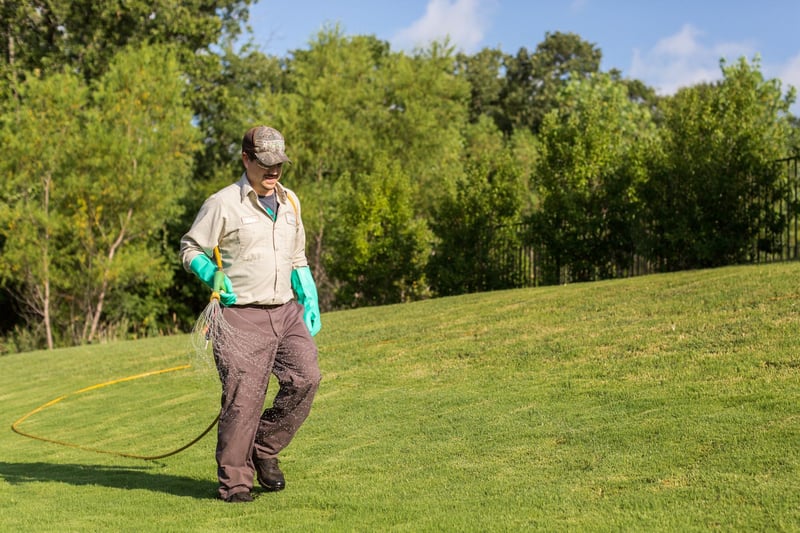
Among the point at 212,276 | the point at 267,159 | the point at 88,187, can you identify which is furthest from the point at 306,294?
the point at 88,187

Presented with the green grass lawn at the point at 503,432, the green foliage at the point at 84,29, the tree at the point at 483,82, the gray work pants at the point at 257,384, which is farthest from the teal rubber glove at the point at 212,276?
the tree at the point at 483,82

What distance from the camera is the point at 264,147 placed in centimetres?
573

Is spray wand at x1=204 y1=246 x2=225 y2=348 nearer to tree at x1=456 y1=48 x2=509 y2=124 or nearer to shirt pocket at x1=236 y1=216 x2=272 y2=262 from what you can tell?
shirt pocket at x1=236 y1=216 x2=272 y2=262

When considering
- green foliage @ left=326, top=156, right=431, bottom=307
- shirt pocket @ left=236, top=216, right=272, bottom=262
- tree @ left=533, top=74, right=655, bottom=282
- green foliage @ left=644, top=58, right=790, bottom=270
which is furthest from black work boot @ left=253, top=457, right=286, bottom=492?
green foliage @ left=326, top=156, right=431, bottom=307

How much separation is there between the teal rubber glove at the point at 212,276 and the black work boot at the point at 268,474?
1.09 meters

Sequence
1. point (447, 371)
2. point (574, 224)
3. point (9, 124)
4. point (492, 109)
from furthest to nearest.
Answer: point (492, 109) < point (9, 124) < point (574, 224) < point (447, 371)

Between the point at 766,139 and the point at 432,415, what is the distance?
43.6 feet

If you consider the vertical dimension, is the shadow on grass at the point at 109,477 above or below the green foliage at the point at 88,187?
below

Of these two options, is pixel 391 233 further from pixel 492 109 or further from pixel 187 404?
pixel 492 109

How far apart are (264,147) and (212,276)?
0.87 m

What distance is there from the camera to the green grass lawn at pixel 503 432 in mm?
5137

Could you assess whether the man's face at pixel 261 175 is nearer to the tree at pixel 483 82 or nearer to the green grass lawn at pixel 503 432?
the green grass lawn at pixel 503 432

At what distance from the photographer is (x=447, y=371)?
33.3 feet

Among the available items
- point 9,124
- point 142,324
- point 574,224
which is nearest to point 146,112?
point 9,124
